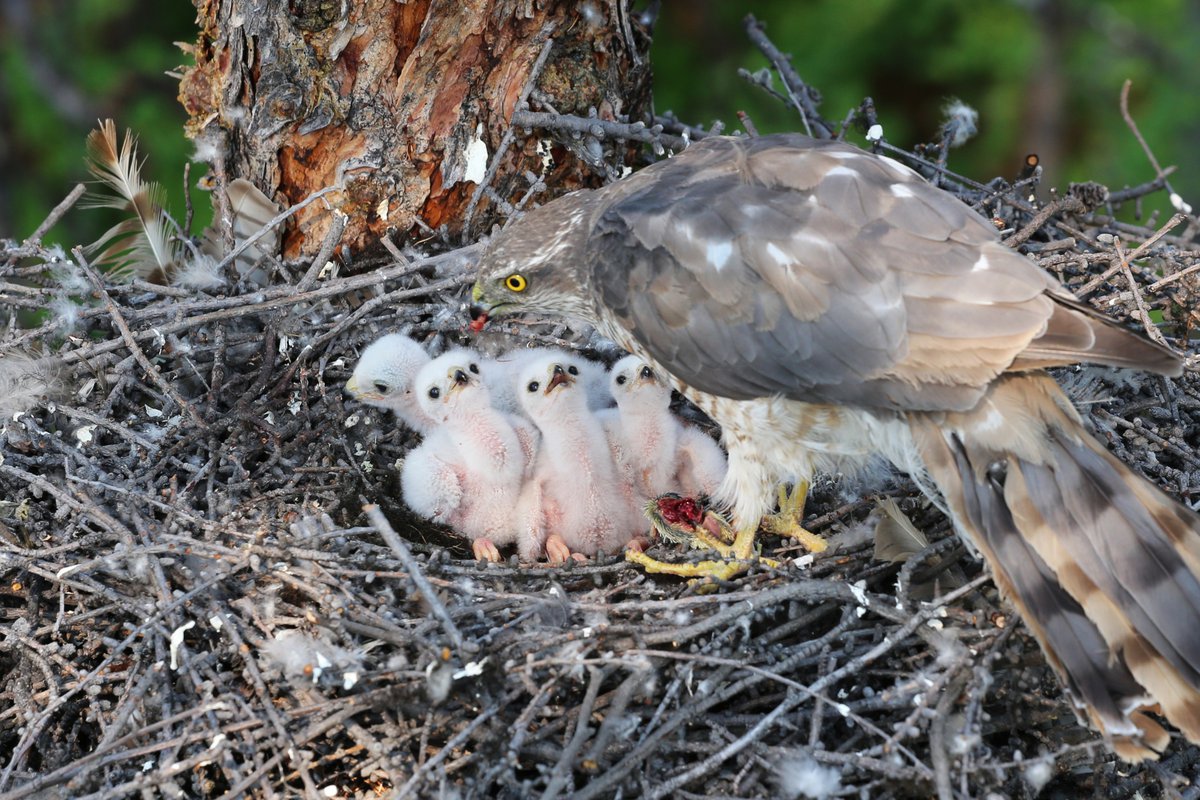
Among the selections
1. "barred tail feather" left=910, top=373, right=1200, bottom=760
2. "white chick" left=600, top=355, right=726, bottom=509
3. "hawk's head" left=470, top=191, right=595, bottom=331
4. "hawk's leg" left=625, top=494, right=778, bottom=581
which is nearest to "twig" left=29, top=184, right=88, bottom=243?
"hawk's head" left=470, top=191, right=595, bottom=331

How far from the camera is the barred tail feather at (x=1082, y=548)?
2648mm

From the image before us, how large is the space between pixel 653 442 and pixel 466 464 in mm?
632

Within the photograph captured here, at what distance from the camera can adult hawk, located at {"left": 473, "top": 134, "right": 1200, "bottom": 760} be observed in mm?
2729

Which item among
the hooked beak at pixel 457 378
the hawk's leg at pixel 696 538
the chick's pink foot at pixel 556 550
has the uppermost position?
the hooked beak at pixel 457 378

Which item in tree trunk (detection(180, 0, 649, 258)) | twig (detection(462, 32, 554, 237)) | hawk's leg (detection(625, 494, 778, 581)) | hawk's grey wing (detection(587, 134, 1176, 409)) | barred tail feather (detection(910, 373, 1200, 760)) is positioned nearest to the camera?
barred tail feather (detection(910, 373, 1200, 760))

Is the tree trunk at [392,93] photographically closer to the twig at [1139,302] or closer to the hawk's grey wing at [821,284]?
the hawk's grey wing at [821,284]

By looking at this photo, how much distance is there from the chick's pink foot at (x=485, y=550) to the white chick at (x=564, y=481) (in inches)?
3.7

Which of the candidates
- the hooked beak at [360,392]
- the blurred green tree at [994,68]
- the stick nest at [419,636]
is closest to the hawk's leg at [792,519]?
the stick nest at [419,636]

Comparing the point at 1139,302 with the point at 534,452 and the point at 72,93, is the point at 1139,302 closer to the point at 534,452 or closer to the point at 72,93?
the point at 534,452

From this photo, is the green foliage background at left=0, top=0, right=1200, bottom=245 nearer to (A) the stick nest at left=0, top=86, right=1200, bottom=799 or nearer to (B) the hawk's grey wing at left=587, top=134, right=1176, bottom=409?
(A) the stick nest at left=0, top=86, right=1200, bottom=799

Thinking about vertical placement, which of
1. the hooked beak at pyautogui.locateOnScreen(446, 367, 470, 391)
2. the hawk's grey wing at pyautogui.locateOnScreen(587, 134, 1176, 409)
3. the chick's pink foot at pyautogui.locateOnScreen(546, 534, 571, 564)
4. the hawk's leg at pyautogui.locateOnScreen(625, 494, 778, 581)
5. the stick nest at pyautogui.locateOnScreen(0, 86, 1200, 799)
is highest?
the hawk's grey wing at pyautogui.locateOnScreen(587, 134, 1176, 409)

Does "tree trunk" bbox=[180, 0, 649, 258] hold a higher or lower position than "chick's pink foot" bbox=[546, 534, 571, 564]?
higher

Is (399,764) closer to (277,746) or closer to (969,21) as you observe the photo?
(277,746)

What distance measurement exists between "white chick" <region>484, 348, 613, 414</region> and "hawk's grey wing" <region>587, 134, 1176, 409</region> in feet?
2.57
